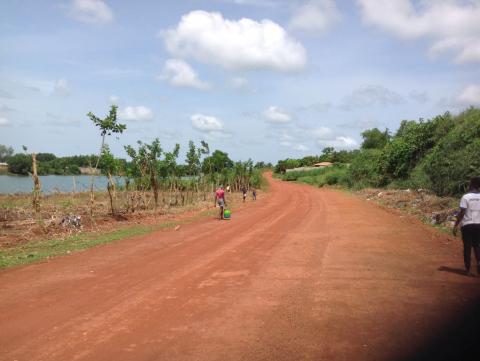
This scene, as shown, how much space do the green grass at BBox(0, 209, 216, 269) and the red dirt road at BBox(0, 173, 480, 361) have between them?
2.45ft

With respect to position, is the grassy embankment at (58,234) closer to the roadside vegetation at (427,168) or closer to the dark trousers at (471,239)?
the dark trousers at (471,239)

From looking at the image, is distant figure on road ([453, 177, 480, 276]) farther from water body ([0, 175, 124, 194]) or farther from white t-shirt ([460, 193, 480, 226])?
water body ([0, 175, 124, 194])

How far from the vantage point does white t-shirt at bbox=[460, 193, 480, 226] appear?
801cm

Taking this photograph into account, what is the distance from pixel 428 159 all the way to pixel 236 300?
793 inches

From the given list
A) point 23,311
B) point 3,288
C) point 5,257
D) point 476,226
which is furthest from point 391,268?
point 5,257

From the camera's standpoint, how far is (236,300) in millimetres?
6953

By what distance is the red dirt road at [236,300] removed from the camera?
16.9 feet

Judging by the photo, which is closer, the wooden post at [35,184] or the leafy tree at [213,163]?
the wooden post at [35,184]

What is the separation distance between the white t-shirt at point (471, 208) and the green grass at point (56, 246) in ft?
32.9

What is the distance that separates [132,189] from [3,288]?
16296 mm

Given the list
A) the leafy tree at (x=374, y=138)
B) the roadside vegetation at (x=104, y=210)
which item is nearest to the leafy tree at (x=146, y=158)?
the roadside vegetation at (x=104, y=210)

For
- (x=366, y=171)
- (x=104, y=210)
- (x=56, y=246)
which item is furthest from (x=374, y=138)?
(x=56, y=246)

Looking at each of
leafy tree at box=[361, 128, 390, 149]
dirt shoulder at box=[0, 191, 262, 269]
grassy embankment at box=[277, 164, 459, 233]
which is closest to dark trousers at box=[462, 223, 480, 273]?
grassy embankment at box=[277, 164, 459, 233]

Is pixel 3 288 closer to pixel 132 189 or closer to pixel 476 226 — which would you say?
pixel 476 226
